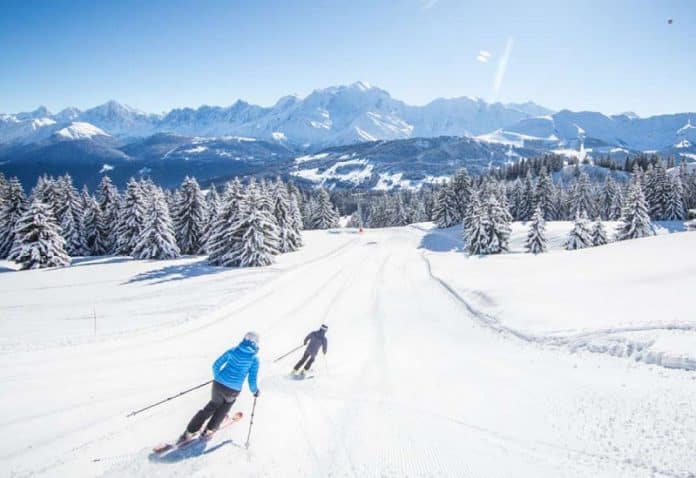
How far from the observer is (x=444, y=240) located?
184 feet

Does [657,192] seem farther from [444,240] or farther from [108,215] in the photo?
[108,215]

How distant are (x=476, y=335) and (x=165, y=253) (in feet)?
123

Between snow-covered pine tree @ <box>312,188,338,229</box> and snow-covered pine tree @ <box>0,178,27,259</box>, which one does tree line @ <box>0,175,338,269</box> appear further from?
snow-covered pine tree @ <box>312,188,338,229</box>

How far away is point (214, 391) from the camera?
24.0 feet

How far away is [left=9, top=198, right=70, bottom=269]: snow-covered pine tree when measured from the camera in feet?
125

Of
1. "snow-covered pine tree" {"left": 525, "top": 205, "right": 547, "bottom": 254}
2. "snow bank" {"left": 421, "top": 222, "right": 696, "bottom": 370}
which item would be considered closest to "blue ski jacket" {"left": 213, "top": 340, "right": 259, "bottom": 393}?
"snow bank" {"left": 421, "top": 222, "right": 696, "bottom": 370}

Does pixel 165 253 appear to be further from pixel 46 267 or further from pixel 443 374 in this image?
pixel 443 374

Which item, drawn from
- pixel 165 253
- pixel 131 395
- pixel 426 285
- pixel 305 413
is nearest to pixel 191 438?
pixel 305 413

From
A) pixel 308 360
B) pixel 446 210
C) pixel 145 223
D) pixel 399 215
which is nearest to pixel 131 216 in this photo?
pixel 145 223

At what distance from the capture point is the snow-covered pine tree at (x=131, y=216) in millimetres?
47281

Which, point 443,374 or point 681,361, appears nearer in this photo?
point 681,361

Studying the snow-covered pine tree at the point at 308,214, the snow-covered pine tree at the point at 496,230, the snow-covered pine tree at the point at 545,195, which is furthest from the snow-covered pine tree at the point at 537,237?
the snow-covered pine tree at the point at 308,214

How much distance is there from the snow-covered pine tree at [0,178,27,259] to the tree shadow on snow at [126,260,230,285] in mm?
29107

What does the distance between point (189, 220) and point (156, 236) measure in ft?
26.2
